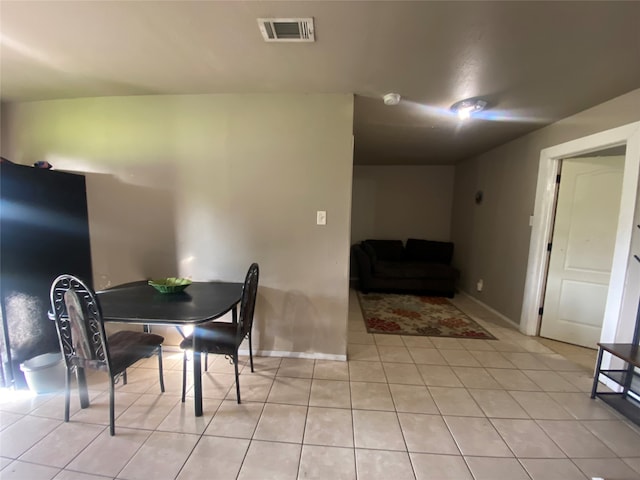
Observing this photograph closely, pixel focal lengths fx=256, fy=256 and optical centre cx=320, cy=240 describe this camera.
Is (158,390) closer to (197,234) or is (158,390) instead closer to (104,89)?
(197,234)

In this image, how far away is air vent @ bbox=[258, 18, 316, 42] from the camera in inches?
53.9

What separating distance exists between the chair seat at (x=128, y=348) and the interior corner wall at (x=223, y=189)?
674mm

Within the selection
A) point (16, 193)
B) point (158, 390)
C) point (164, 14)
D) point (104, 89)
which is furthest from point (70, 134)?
point (158, 390)

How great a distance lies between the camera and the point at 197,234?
2330 mm

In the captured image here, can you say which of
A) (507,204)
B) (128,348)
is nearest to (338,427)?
(128,348)

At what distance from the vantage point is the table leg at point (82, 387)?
1665mm

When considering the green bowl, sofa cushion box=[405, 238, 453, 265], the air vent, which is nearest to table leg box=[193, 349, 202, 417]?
the green bowl

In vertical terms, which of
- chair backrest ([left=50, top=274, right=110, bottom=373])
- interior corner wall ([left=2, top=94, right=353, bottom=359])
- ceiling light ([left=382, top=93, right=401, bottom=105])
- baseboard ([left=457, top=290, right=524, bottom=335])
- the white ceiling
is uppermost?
the white ceiling

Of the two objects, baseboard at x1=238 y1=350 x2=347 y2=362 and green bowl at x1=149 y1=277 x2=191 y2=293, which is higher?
green bowl at x1=149 y1=277 x2=191 y2=293

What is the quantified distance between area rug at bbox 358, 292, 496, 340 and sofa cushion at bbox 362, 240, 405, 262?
79 cm

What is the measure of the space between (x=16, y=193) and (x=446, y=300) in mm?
4930

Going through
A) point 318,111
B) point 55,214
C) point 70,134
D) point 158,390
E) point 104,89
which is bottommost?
point 158,390

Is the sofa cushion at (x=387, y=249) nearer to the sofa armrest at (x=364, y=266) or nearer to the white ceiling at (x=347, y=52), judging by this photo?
the sofa armrest at (x=364, y=266)

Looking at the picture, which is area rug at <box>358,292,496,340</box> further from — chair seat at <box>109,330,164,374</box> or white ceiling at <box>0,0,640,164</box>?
white ceiling at <box>0,0,640,164</box>
